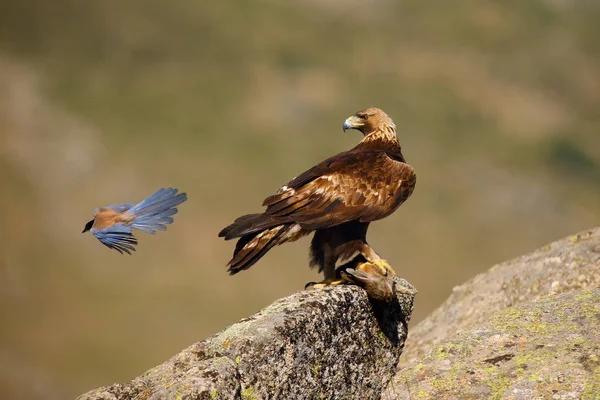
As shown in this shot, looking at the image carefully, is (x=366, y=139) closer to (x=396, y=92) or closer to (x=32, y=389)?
(x=32, y=389)

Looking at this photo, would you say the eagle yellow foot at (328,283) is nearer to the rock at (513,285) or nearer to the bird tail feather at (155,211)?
the bird tail feather at (155,211)

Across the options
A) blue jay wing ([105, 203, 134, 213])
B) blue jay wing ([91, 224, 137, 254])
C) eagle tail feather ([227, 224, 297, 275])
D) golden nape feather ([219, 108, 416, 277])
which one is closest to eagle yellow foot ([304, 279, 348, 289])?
golden nape feather ([219, 108, 416, 277])

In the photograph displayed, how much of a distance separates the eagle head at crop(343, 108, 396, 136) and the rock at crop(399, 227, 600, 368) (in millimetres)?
2428

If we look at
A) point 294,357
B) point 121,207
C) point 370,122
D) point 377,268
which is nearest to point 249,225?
point 377,268

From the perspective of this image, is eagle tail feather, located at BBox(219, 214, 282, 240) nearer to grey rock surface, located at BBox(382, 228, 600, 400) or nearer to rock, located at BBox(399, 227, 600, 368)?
grey rock surface, located at BBox(382, 228, 600, 400)

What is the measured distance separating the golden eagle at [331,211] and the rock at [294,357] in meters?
1.23

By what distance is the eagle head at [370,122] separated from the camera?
35.4 ft

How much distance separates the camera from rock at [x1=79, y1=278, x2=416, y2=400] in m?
5.94

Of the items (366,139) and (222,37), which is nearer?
(366,139)

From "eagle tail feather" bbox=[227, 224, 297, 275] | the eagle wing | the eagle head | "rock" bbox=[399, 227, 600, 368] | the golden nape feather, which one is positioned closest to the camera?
"eagle tail feather" bbox=[227, 224, 297, 275]

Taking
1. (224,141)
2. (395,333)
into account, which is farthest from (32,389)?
(395,333)

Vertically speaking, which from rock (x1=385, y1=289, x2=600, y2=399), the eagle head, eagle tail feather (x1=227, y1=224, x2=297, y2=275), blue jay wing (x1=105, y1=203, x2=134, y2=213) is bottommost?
rock (x1=385, y1=289, x2=600, y2=399)

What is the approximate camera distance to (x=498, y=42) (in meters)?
93.8

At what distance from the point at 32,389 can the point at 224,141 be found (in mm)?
35435
